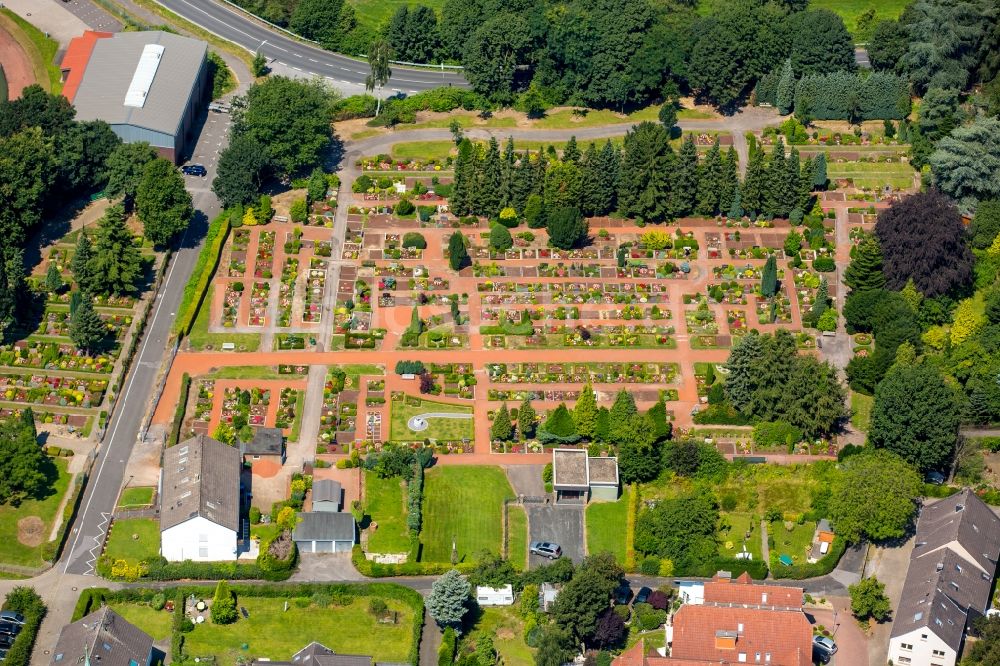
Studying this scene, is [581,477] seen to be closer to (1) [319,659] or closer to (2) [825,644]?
(2) [825,644]

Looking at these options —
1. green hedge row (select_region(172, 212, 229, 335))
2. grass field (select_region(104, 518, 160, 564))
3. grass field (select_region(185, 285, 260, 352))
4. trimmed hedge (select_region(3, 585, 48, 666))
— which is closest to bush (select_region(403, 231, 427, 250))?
green hedge row (select_region(172, 212, 229, 335))

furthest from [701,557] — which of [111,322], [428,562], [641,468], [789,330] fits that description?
[111,322]

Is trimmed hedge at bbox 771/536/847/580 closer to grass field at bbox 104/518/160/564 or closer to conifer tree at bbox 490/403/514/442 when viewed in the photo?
conifer tree at bbox 490/403/514/442

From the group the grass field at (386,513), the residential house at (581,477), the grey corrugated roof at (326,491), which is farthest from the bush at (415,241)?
the grey corrugated roof at (326,491)

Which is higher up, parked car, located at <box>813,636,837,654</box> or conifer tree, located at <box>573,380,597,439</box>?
conifer tree, located at <box>573,380,597,439</box>

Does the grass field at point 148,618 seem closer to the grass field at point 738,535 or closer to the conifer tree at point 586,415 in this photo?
the conifer tree at point 586,415
